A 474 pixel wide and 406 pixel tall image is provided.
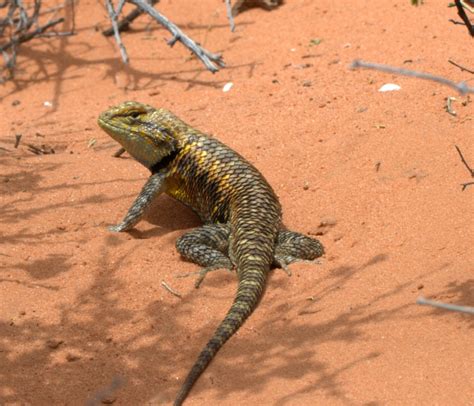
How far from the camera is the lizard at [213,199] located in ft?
20.9

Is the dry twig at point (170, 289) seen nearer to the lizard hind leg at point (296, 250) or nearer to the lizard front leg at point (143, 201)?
the lizard hind leg at point (296, 250)

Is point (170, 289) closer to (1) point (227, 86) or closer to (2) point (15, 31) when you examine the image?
(1) point (227, 86)

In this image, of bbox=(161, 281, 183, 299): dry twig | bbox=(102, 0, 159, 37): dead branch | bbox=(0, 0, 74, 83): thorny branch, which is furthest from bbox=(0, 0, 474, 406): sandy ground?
bbox=(102, 0, 159, 37): dead branch

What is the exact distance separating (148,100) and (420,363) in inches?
238

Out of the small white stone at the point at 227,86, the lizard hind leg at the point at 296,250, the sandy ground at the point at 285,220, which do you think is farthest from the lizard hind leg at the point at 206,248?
the small white stone at the point at 227,86

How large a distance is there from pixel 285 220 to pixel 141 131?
1.47 metres

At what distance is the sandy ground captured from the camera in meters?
5.07

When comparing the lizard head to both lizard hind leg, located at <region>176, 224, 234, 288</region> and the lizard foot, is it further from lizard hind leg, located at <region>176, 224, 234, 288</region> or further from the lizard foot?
the lizard foot

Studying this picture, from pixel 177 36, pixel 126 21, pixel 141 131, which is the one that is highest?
pixel 177 36

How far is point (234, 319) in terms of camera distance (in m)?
5.59

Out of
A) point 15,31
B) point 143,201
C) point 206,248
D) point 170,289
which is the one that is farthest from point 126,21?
point 170,289

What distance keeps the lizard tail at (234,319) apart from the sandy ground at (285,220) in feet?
0.26

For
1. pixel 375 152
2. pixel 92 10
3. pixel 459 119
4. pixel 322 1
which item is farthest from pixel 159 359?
pixel 92 10

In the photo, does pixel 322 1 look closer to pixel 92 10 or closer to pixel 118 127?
pixel 92 10
